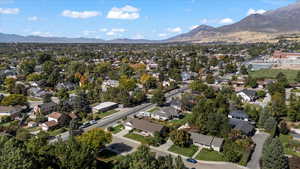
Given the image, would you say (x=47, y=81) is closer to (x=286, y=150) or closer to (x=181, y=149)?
(x=181, y=149)

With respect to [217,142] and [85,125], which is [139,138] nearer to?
[85,125]

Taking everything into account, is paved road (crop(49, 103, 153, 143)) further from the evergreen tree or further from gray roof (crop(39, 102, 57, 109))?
the evergreen tree

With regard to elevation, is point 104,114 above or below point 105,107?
below

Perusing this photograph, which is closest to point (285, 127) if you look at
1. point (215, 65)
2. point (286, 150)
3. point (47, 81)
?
point (286, 150)

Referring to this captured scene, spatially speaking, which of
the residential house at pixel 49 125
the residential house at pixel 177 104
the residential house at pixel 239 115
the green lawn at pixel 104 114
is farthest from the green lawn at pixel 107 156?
the residential house at pixel 239 115

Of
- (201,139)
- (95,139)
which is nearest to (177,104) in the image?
(201,139)

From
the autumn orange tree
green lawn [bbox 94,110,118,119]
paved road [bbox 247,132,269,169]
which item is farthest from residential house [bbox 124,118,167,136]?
paved road [bbox 247,132,269,169]
